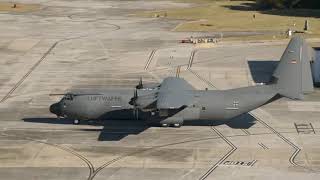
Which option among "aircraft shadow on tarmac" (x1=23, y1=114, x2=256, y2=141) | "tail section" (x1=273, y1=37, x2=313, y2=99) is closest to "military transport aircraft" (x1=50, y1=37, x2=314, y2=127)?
"tail section" (x1=273, y1=37, x2=313, y2=99)

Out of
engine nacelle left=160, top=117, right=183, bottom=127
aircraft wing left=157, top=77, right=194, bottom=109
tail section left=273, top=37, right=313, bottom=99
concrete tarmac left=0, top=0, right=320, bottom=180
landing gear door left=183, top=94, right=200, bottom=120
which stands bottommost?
concrete tarmac left=0, top=0, right=320, bottom=180

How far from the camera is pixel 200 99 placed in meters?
51.6

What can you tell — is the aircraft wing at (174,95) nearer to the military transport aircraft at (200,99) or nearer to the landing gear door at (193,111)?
the military transport aircraft at (200,99)

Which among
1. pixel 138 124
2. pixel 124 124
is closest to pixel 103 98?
pixel 124 124

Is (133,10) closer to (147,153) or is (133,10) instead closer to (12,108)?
(12,108)

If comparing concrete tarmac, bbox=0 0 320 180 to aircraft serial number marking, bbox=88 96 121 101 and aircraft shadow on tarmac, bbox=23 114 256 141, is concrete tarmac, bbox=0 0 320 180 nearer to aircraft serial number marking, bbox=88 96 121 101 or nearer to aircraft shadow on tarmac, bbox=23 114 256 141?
aircraft shadow on tarmac, bbox=23 114 256 141

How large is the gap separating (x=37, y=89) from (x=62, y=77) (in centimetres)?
600

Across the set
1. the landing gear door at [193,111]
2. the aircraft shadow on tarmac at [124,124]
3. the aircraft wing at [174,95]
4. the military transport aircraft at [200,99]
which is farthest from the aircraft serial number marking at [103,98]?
the landing gear door at [193,111]

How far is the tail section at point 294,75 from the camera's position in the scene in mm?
50775

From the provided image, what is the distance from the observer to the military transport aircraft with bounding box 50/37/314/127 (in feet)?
167

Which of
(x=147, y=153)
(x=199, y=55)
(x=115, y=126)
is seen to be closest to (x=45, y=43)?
(x=199, y=55)

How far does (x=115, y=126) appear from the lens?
53.3m

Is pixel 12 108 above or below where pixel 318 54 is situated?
below

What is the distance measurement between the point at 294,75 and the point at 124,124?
15.8 metres
